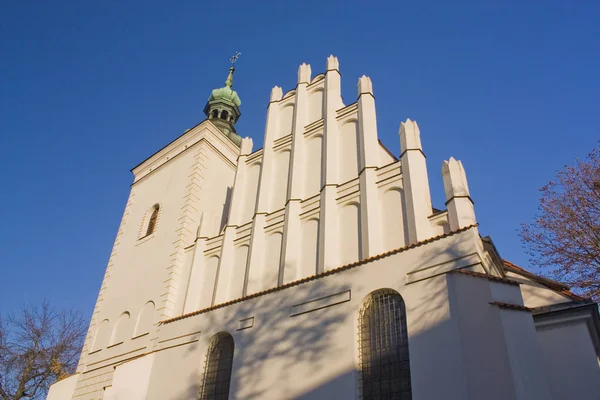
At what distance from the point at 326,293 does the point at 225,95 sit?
69.4 ft

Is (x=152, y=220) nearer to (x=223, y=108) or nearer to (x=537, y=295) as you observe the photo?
(x=223, y=108)

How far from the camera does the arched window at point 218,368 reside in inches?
494

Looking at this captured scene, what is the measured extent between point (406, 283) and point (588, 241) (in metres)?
7.24

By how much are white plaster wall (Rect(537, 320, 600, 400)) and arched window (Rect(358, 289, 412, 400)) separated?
10.3 ft

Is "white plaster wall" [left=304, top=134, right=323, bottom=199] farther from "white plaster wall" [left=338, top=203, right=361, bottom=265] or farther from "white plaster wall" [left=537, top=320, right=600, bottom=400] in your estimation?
"white plaster wall" [left=537, top=320, right=600, bottom=400]

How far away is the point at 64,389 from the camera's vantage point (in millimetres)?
16875

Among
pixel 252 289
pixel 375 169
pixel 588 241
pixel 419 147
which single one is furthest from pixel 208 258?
pixel 588 241

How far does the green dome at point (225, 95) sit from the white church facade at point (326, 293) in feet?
33.7

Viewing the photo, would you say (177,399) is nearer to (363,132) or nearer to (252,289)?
(252,289)

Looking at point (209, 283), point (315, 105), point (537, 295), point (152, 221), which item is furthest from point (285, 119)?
point (537, 295)

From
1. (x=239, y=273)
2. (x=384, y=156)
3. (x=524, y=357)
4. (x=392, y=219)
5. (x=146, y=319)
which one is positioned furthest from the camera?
(x=146, y=319)

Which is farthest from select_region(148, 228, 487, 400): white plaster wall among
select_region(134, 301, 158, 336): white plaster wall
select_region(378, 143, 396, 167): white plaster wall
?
select_region(378, 143, 396, 167): white plaster wall

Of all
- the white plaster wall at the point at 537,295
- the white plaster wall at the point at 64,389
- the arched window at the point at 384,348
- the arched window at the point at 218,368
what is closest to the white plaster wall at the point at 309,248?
the arched window at the point at 384,348

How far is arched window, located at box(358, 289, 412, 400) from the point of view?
9680 millimetres
